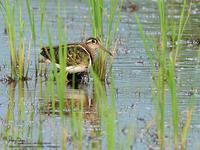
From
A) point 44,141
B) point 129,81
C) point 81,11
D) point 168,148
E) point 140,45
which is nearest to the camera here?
point 168,148

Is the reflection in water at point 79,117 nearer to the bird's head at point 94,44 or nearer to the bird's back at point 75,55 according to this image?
the bird's back at point 75,55

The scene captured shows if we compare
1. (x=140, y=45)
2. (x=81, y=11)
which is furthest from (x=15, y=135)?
(x=81, y=11)

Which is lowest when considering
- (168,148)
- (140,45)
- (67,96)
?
(168,148)

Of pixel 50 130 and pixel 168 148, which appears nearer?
pixel 168 148

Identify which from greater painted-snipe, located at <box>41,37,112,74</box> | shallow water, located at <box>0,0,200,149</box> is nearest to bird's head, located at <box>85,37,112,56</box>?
greater painted-snipe, located at <box>41,37,112,74</box>

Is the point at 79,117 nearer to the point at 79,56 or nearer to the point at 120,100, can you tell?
the point at 120,100

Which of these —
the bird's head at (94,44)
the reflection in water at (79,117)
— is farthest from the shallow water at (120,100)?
the bird's head at (94,44)

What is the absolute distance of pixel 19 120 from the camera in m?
10.5

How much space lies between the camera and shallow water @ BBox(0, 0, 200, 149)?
9594 mm

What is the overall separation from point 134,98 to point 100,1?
4.58ft

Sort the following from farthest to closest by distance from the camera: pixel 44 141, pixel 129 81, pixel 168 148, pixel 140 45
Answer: pixel 140 45, pixel 129 81, pixel 44 141, pixel 168 148

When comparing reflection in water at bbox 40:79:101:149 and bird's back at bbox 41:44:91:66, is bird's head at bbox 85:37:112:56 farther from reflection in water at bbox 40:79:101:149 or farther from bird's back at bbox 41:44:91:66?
reflection in water at bbox 40:79:101:149

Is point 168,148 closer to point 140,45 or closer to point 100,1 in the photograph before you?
point 100,1

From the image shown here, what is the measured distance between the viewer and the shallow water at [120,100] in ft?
31.5
